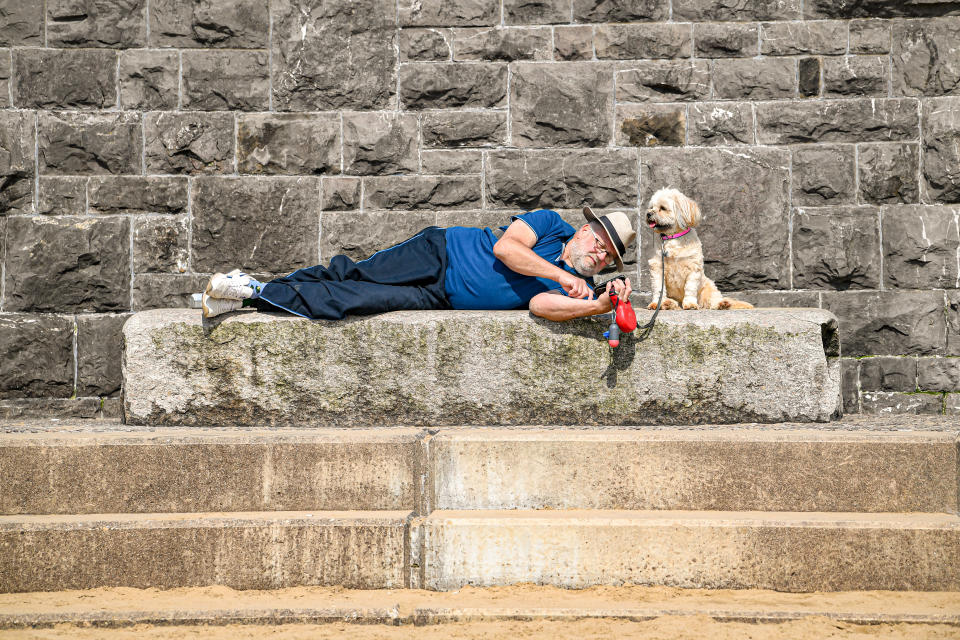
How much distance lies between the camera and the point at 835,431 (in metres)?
3.73

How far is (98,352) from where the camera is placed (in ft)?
18.2

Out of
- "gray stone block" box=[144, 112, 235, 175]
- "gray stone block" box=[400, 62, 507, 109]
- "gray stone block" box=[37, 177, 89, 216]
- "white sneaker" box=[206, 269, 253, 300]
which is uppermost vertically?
"gray stone block" box=[400, 62, 507, 109]

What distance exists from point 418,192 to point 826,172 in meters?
2.89

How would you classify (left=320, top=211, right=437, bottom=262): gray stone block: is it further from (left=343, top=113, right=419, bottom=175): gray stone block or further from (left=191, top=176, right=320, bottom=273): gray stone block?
(left=343, top=113, right=419, bottom=175): gray stone block

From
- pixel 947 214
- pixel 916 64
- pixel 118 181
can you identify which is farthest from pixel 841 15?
pixel 118 181

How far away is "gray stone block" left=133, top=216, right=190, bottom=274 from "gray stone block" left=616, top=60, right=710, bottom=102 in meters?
3.27

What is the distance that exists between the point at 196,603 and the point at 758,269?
13.9 feet

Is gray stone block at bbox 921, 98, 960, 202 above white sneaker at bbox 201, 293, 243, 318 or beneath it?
above

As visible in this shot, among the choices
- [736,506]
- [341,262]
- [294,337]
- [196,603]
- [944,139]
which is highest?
[944,139]

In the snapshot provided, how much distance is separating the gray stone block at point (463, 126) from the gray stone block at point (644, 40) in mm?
887

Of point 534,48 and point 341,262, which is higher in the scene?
point 534,48

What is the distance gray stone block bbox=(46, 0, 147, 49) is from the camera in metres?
5.55

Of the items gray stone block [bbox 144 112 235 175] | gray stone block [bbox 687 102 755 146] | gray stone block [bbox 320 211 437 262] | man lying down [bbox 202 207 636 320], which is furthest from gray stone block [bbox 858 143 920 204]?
gray stone block [bbox 144 112 235 175]

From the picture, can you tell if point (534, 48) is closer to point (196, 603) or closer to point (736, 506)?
point (736, 506)
